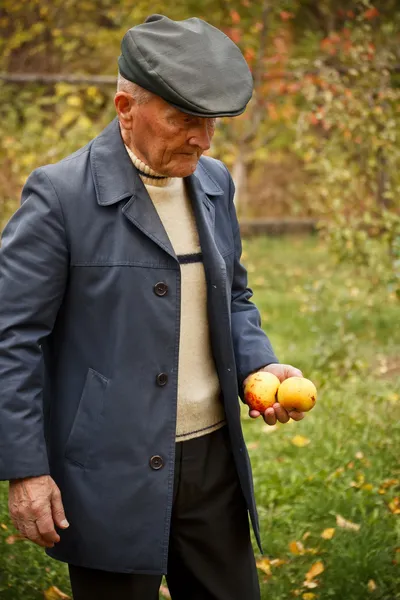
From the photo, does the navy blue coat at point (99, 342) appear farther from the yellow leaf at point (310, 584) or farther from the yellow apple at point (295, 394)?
the yellow leaf at point (310, 584)

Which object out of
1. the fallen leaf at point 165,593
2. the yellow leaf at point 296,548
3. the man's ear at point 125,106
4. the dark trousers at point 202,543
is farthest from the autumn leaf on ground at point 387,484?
the man's ear at point 125,106

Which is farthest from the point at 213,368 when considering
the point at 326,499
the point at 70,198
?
the point at 326,499

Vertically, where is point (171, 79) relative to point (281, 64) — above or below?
above

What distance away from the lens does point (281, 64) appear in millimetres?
10680

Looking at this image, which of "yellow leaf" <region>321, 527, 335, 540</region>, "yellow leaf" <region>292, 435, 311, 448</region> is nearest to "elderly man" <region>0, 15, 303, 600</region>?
"yellow leaf" <region>321, 527, 335, 540</region>

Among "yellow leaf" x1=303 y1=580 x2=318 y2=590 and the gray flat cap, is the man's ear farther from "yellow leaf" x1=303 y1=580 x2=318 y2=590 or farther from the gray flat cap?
"yellow leaf" x1=303 y1=580 x2=318 y2=590

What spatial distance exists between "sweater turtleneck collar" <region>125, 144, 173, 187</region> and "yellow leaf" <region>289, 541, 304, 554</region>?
2033mm

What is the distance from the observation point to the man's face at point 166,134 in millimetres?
2148

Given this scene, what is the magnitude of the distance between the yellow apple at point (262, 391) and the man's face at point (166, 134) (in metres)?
0.58

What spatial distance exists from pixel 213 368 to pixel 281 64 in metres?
8.77

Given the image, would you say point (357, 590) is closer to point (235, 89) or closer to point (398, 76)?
point (235, 89)

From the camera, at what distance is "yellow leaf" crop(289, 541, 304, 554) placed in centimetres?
383

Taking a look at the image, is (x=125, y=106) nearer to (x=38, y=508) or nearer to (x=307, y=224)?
(x=38, y=508)

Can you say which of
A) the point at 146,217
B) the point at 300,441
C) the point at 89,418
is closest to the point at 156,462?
the point at 89,418
